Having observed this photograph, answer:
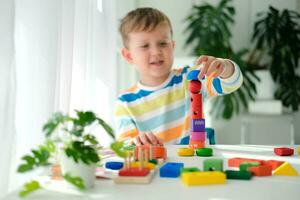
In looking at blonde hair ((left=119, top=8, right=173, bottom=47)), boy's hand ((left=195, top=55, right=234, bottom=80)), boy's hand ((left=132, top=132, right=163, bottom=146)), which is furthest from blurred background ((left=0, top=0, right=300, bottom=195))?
boy's hand ((left=132, top=132, right=163, bottom=146))

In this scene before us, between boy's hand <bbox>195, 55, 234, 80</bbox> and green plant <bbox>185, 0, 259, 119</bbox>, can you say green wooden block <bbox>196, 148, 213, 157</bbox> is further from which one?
green plant <bbox>185, 0, 259, 119</bbox>

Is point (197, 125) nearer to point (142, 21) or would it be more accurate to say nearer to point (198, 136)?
point (198, 136)

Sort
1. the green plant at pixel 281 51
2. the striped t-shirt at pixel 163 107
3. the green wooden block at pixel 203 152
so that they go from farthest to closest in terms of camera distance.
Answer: the green plant at pixel 281 51 → the striped t-shirt at pixel 163 107 → the green wooden block at pixel 203 152

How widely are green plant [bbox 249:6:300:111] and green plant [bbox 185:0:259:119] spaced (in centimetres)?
23

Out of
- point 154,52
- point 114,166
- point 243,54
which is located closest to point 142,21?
point 154,52

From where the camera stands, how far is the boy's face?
1573 millimetres

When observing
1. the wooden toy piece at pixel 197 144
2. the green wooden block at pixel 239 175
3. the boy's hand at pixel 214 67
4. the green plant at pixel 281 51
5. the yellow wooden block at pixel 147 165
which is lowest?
the green wooden block at pixel 239 175

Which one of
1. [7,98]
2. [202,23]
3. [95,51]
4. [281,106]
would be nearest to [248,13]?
[202,23]

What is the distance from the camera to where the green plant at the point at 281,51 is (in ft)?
13.7

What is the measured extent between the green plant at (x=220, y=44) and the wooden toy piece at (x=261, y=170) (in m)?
3.27

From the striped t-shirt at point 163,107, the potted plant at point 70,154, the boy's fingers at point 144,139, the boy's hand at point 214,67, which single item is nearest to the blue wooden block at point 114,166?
the potted plant at point 70,154

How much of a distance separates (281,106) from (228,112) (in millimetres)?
536

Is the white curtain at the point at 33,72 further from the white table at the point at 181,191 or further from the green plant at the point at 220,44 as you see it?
the green plant at the point at 220,44

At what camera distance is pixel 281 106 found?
13.4 feet
